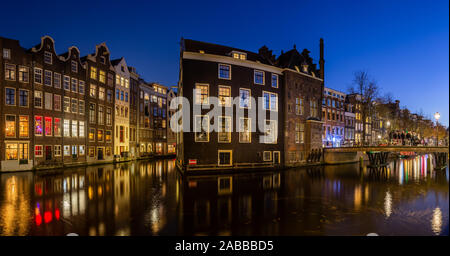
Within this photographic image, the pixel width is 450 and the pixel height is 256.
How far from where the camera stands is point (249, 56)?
39.9 metres

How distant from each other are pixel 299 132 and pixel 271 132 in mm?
7702

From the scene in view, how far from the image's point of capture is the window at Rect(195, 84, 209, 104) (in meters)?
32.7

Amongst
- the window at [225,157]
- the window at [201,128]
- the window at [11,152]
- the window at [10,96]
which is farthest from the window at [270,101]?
the window at [11,152]

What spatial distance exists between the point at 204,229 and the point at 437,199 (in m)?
17.8

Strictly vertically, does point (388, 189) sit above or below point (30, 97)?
below

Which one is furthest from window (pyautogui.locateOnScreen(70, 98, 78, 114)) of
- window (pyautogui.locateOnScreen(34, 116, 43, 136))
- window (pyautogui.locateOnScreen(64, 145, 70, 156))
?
window (pyautogui.locateOnScreen(64, 145, 70, 156))

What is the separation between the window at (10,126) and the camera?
111ft

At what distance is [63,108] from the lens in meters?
40.0

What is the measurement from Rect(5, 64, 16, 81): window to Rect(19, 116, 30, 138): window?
18.5ft

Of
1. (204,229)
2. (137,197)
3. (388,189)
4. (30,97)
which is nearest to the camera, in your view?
(204,229)

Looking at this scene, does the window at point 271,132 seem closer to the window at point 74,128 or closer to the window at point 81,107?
the window at point 74,128

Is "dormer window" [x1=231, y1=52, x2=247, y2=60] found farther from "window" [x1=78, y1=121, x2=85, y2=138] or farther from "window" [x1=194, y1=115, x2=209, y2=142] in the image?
"window" [x1=78, y1=121, x2=85, y2=138]
